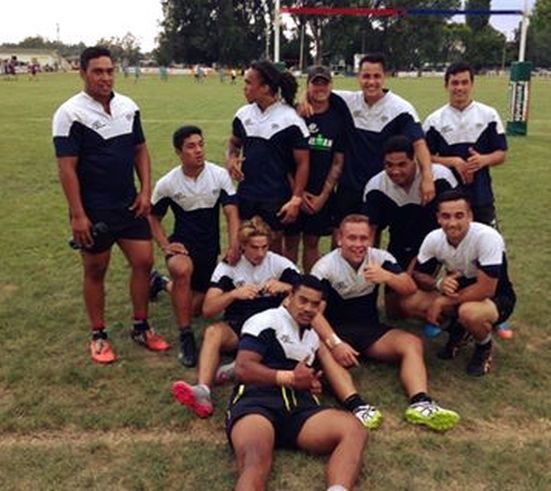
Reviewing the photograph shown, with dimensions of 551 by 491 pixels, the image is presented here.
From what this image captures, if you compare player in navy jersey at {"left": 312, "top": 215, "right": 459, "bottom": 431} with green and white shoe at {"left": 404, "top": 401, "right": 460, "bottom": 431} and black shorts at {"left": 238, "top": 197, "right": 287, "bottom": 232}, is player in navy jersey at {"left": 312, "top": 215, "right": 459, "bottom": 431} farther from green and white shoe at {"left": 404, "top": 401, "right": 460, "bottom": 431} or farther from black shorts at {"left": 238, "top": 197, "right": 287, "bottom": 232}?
black shorts at {"left": 238, "top": 197, "right": 287, "bottom": 232}

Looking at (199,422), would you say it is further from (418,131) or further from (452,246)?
(418,131)

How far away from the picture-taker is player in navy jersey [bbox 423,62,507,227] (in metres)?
4.78

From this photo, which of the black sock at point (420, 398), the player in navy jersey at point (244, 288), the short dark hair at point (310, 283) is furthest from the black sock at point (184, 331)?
the black sock at point (420, 398)

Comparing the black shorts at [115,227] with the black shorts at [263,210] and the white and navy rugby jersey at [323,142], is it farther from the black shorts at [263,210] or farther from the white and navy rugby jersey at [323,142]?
the white and navy rugby jersey at [323,142]

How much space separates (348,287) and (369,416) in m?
0.92

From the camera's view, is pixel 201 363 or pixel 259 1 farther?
pixel 259 1

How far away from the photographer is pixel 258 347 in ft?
11.7

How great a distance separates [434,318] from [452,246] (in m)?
0.48

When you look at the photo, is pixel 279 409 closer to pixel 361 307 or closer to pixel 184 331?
pixel 361 307

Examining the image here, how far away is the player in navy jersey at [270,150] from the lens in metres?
4.56

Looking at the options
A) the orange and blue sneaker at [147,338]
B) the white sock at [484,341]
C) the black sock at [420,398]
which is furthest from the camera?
the orange and blue sneaker at [147,338]

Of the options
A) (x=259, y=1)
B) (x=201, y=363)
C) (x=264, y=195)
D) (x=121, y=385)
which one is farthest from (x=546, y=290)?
(x=259, y=1)

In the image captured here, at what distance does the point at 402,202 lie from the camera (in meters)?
4.82

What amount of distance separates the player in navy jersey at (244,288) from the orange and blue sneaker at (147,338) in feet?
1.77
